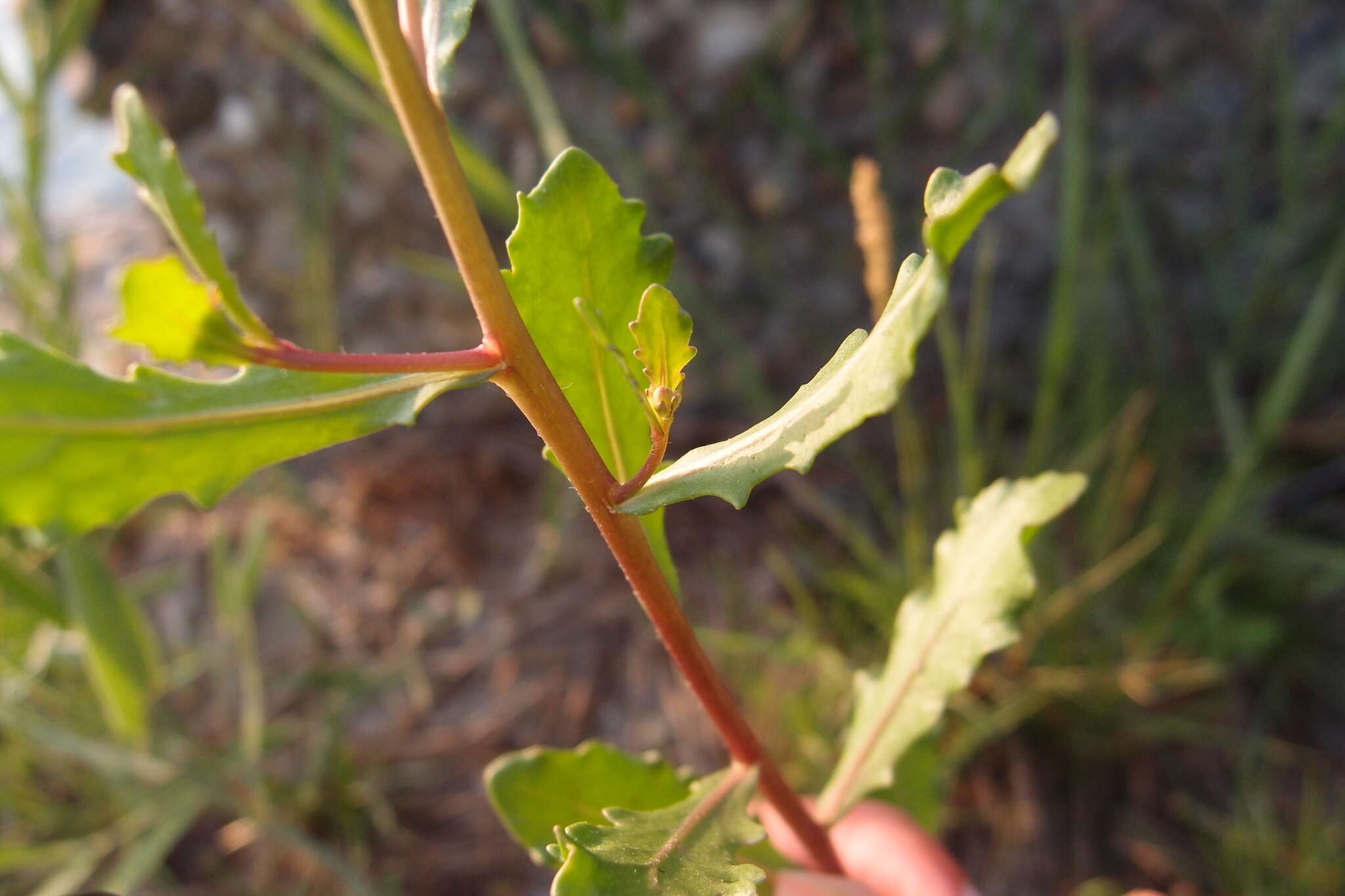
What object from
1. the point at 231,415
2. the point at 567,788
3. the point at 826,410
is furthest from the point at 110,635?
the point at 826,410

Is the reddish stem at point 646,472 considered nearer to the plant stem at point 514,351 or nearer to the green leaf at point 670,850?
the plant stem at point 514,351

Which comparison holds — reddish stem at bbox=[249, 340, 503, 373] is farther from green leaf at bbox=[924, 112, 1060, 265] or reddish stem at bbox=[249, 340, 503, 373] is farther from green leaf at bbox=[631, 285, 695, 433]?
green leaf at bbox=[924, 112, 1060, 265]

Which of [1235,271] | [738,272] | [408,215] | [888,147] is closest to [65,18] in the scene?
[408,215]

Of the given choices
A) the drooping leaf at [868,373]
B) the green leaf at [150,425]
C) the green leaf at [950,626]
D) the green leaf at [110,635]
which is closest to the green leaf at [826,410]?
the drooping leaf at [868,373]

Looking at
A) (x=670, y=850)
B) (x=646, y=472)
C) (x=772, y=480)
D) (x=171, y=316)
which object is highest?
(x=772, y=480)

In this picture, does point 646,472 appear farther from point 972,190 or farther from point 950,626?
point 950,626

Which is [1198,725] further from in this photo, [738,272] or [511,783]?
[511,783]
